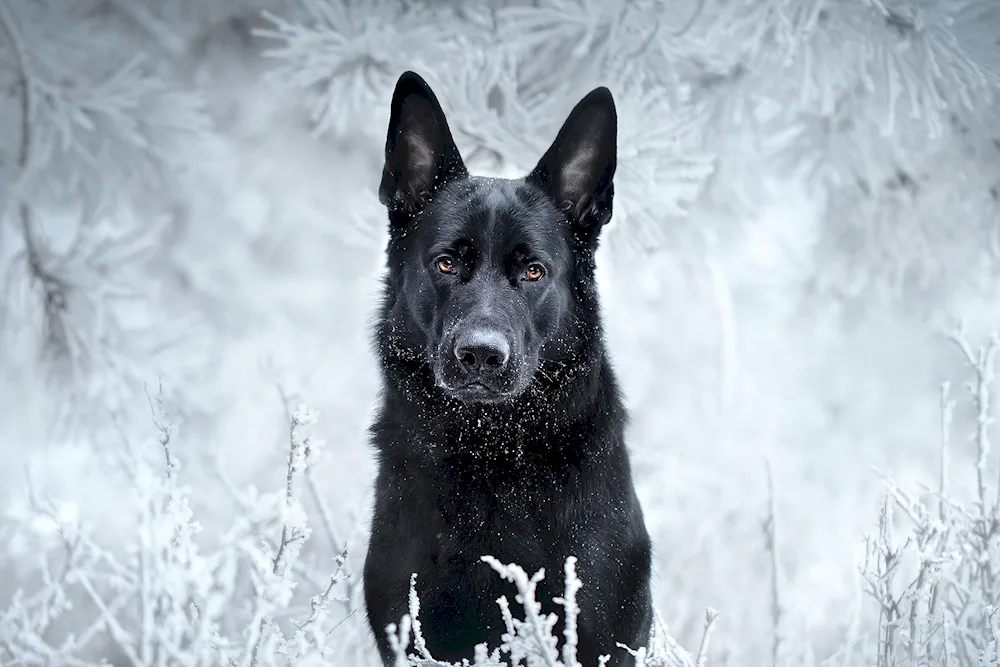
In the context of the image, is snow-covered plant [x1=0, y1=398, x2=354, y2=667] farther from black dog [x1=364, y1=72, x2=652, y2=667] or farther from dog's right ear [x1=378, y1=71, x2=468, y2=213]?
dog's right ear [x1=378, y1=71, x2=468, y2=213]

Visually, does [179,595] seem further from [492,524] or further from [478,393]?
[478,393]

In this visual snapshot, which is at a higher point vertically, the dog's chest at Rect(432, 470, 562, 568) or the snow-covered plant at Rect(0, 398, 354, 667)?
the dog's chest at Rect(432, 470, 562, 568)

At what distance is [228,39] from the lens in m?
5.52

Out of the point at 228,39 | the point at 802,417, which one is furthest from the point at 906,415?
the point at 228,39

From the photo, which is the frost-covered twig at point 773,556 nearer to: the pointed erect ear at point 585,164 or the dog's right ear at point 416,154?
the pointed erect ear at point 585,164

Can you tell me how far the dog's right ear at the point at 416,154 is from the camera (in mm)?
2762

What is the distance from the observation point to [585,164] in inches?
112

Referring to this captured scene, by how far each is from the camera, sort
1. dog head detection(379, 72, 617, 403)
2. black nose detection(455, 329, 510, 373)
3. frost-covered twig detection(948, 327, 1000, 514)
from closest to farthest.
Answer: black nose detection(455, 329, 510, 373), dog head detection(379, 72, 617, 403), frost-covered twig detection(948, 327, 1000, 514)

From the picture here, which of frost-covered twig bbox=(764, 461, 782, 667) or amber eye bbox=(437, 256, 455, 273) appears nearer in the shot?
amber eye bbox=(437, 256, 455, 273)

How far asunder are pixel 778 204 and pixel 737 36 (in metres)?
1.88

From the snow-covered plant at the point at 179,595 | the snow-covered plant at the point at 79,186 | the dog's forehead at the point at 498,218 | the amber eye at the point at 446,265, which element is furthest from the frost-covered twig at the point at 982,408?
the snow-covered plant at the point at 79,186

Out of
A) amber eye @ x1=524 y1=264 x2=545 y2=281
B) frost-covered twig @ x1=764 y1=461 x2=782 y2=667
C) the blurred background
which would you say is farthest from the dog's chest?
frost-covered twig @ x1=764 y1=461 x2=782 y2=667

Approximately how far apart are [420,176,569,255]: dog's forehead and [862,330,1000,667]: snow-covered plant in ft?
4.28

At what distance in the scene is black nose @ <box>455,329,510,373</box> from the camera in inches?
92.7
